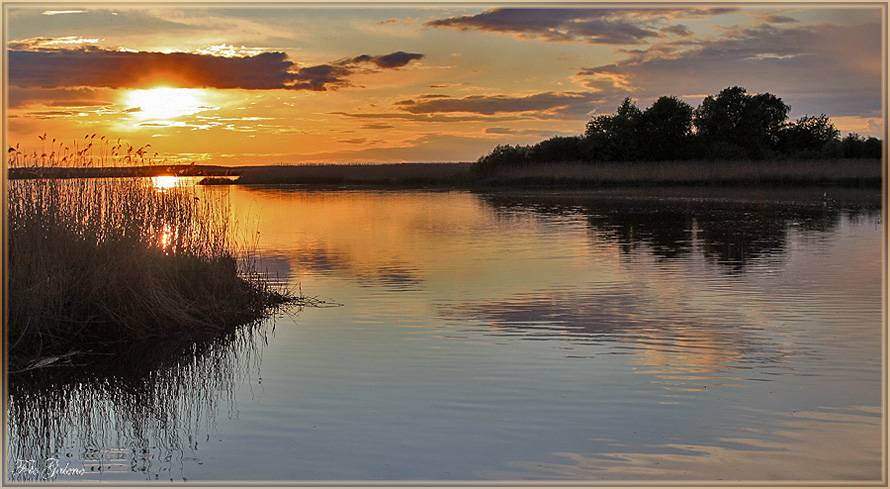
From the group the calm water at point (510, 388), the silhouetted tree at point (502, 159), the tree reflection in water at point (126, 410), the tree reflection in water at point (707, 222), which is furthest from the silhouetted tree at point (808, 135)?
the tree reflection in water at point (126, 410)

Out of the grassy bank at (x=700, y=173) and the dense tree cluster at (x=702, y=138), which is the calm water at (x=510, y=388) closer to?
the grassy bank at (x=700, y=173)

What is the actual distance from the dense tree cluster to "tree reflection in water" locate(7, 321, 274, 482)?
160ft

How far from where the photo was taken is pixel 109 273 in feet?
25.8

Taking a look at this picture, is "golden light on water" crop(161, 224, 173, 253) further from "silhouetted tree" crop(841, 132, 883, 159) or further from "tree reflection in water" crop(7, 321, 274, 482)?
"silhouetted tree" crop(841, 132, 883, 159)

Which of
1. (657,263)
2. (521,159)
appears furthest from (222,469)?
(521,159)

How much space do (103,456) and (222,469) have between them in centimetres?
88

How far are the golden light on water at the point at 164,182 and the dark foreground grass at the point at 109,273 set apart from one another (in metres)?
0.22

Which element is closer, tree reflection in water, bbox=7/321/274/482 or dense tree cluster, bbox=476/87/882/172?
tree reflection in water, bbox=7/321/274/482

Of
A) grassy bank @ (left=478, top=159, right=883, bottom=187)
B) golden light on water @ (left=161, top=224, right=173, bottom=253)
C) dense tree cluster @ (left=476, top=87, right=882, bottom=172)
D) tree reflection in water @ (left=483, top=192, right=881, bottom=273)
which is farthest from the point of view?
dense tree cluster @ (left=476, top=87, right=882, bottom=172)

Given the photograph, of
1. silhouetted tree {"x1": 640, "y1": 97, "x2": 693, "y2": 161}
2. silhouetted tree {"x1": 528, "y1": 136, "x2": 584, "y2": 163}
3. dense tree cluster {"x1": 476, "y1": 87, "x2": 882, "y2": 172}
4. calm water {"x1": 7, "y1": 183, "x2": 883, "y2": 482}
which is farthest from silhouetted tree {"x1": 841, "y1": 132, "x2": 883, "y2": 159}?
calm water {"x1": 7, "y1": 183, "x2": 883, "y2": 482}

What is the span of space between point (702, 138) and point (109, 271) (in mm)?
54274

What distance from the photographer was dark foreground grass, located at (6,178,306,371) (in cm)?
736

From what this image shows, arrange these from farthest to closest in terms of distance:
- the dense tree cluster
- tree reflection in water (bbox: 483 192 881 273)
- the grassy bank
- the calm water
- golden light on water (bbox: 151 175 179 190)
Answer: the dense tree cluster < the grassy bank < tree reflection in water (bbox: 483 192 881 273) < golden light on water (bbox: 151 175 179 190) < the calm water

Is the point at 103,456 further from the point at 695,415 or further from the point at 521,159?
the point at 521,159
